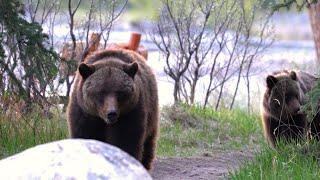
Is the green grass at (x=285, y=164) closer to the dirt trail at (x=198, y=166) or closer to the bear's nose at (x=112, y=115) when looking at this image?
the dirt trail at (x=198, y=166)

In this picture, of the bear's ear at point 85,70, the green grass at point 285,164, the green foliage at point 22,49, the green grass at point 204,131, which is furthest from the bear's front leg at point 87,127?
the green grass at point 204,131

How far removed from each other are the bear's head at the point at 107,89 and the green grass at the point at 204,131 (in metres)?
2.45

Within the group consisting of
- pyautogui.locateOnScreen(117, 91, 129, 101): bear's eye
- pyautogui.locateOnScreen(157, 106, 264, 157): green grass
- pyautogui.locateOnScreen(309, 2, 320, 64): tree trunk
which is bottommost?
pyautogui.locateOnScreen(157, 106, 264, 157): green grass

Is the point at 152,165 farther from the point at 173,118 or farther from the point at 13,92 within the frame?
the point at 173,118

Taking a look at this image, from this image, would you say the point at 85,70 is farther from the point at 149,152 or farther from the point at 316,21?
the point at 316,21

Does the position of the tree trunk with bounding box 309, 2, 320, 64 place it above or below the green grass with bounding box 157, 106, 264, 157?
above

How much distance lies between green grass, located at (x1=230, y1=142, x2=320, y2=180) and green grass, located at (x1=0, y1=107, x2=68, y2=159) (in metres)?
2.46

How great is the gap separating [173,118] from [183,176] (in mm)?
3478

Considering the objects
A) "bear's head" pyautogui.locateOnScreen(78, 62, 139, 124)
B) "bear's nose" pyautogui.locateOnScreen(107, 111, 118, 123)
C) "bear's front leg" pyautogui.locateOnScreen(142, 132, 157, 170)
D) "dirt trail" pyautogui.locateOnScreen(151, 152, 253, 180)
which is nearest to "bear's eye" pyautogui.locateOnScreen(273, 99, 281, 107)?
"dirt trail" pyautogui.locateOnScreen(151, 152, 253, 180)

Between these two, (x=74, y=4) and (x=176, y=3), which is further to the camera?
(x=176, y=3)

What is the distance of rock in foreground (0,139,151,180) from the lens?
3.80 metres

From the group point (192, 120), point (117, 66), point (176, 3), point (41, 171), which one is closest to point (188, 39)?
point (176, 3)

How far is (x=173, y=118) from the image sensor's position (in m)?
10.9

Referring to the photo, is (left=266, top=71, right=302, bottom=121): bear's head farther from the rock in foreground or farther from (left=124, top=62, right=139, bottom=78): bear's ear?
the rock in foreground
